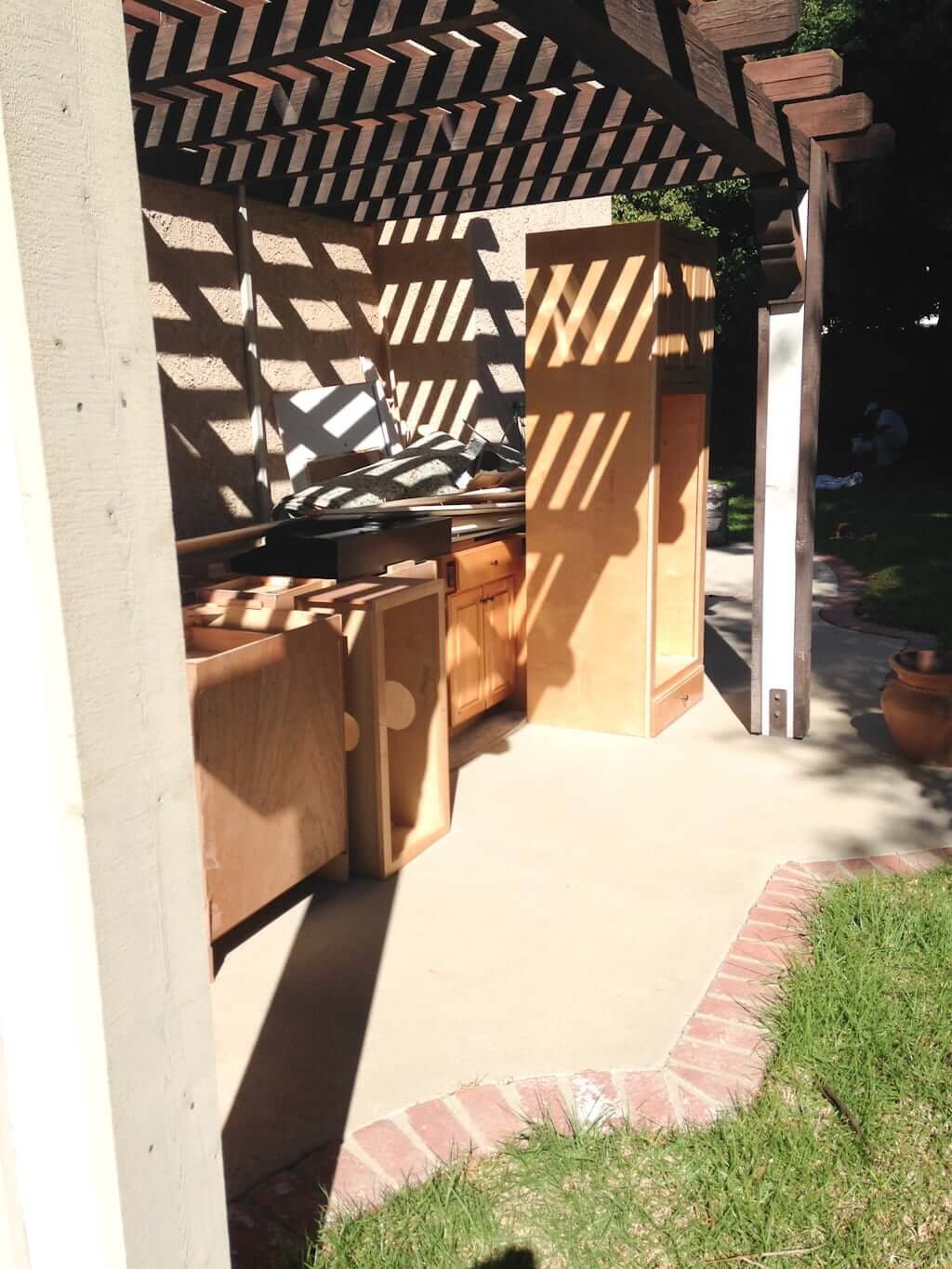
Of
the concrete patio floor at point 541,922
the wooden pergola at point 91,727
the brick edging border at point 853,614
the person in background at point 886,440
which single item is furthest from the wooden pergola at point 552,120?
the person in background at point 886,440

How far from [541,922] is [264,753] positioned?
3.84 feet

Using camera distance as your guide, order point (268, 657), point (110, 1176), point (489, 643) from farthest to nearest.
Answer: point (489, 643) → point (268, 657) → point (110, 1176)

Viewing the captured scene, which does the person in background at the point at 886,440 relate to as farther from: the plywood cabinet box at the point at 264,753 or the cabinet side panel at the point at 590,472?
the plywood cabinet box at the point at 264,753

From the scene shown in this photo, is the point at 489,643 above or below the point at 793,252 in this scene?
below

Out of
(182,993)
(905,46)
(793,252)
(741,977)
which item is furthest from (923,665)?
(905,46)

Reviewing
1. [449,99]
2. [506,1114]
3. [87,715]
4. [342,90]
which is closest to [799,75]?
[449,99]

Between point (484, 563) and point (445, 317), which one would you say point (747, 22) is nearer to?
point (484, 563)

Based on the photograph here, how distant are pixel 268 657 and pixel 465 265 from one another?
497 cm

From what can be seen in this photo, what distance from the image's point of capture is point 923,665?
5523 millimetres

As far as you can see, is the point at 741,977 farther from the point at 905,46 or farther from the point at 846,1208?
the point at 905,46

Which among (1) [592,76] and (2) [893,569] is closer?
(1) [592,76]

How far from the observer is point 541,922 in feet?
13.0

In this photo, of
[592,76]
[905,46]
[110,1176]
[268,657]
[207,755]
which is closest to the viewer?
[110,1176]

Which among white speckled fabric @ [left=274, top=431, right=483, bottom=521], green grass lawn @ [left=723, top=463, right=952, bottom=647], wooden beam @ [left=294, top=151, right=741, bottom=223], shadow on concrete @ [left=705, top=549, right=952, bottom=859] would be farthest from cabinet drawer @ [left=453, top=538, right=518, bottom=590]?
green grass lawn @ [left=723, top=463, right=952, bottom=647]
